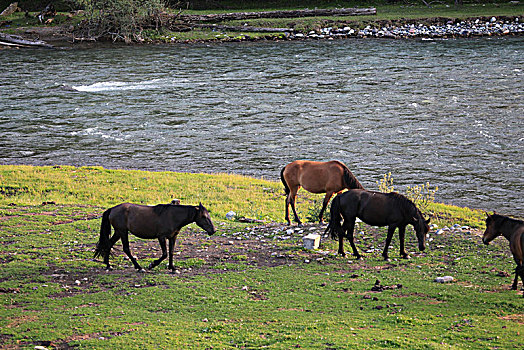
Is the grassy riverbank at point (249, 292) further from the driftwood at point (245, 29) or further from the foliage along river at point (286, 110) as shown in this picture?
the driftwood at point (245, 29)

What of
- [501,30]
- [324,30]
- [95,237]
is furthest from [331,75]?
[95,237]

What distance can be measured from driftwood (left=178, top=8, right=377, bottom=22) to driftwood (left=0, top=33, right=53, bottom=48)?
44.1ft

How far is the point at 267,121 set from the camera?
31.3 metres

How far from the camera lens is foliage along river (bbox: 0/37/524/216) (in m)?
24.1

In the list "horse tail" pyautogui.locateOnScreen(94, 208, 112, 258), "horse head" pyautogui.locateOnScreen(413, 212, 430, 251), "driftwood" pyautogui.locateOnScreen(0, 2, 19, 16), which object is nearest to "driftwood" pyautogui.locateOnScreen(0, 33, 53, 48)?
"driftwood" pyautogui.locateOnScreen(0, 2, 19, 16)

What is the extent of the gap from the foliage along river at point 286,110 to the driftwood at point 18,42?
3.26m

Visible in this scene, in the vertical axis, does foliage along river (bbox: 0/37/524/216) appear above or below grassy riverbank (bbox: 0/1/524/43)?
below

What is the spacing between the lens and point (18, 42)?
54.7 meters

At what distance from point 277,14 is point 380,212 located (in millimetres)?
51374

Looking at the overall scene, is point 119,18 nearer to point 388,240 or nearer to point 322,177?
point 322,177

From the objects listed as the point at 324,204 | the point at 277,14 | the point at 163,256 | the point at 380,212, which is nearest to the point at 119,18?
the point at 277,14

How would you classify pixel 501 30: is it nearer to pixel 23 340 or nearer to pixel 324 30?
pixel 324 30

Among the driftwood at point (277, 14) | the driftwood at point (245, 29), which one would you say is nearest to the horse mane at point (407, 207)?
the driftwood at point (245, 29)

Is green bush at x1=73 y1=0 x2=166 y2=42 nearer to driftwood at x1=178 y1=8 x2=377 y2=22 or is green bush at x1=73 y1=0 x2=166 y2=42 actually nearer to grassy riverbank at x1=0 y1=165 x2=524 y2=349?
driftwood at x1=178 y1=8 x2=377 y2=22
